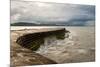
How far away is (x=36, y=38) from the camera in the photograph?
7.83ft

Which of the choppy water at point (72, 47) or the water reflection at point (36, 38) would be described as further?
the choppy water at point (72, 47)

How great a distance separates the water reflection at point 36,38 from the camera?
2.33 m

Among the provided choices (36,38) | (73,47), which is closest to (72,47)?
(73,47)

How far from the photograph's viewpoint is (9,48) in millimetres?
2260

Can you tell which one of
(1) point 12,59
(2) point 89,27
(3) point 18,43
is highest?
(2) point 89,27

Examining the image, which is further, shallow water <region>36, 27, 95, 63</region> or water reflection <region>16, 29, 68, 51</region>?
shallow water <region>36, 27, 95, 63</region>

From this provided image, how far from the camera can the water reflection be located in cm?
233

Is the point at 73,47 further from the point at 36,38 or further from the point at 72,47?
the point at 36,38

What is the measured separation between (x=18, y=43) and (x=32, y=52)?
8.3 inches

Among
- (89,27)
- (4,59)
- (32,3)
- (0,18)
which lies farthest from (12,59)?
(89,27)

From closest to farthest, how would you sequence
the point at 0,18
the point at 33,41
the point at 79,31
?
the point at 0,18, the point at 33,41, the point at 79,31

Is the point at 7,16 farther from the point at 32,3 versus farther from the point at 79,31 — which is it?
the point at 79,31

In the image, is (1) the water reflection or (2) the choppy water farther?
(2) the choppy water

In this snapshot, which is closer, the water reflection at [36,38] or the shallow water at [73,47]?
the water reflection at [36,38]
